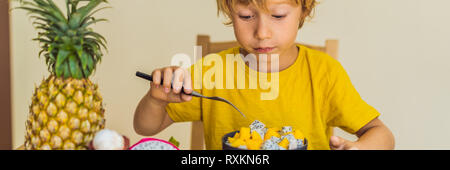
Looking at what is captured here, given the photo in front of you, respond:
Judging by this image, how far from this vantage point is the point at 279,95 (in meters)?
1.09

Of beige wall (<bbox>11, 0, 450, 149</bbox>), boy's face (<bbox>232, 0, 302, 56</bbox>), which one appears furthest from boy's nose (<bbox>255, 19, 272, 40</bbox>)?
beige wall (<bbox>11, 0, 450, 149</bbox>)

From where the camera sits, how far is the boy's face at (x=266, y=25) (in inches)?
34.6

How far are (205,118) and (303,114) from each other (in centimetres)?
33

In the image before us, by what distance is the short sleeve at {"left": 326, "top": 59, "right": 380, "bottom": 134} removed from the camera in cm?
99

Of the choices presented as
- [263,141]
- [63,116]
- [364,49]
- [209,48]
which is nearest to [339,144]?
[263,141]

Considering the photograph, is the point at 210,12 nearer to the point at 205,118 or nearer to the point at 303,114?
the point at 205,118

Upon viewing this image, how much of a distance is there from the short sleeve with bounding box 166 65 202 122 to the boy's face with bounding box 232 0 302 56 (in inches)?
12.7

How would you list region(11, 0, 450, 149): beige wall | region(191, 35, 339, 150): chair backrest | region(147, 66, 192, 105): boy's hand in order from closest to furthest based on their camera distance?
region(147, 66, 192, 105): boy's hand → region(191, 35, 339, 150): chair backrest → region(11, 0, 450, 149): beige wall

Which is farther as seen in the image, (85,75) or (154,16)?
(154,16)

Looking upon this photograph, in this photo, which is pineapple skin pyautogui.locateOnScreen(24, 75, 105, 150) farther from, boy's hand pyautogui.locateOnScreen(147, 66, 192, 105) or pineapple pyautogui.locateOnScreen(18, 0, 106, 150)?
boy's hand pyautogui.locateOnScreen(147, 66, 192, 105)
